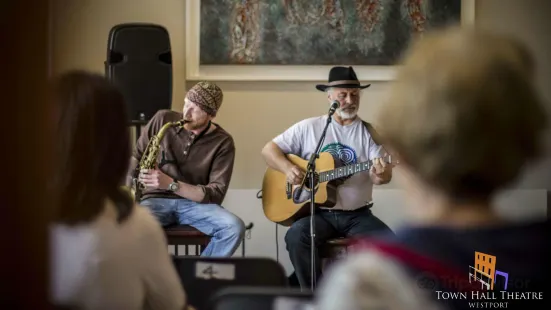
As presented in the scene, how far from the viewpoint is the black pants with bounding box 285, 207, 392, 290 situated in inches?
113

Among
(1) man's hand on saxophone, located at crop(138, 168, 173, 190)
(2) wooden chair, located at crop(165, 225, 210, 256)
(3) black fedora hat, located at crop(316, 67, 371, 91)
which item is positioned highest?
(3) black fedora hat, located at crop(316, 67, 371, 91)

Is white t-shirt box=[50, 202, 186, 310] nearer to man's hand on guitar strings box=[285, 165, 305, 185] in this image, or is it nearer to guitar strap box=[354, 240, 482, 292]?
guitar strap box=[354, 240, 482, 292]

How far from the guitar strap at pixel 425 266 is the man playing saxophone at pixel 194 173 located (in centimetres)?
213

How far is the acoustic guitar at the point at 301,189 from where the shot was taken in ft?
9.59

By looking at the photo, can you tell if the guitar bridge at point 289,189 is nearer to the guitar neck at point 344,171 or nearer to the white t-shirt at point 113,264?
the guitar neck at point 344,171

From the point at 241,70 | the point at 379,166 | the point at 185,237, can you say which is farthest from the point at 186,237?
the point at 241,70

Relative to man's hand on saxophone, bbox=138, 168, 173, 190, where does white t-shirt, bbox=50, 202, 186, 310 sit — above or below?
above

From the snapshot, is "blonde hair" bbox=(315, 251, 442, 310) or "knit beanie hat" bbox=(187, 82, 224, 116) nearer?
"blonde hair" bbox=(315, 251, 442, 310)

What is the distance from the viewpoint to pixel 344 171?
2908mm

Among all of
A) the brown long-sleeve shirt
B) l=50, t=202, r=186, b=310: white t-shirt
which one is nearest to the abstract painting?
the brown long-sleeve shirt

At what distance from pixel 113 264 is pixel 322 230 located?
2050 mm

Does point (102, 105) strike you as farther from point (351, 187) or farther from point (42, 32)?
point (351, 187)

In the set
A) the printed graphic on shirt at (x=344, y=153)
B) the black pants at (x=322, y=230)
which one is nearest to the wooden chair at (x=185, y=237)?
the black pants at (x=322, y=230)

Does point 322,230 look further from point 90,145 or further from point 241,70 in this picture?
point 90,145
